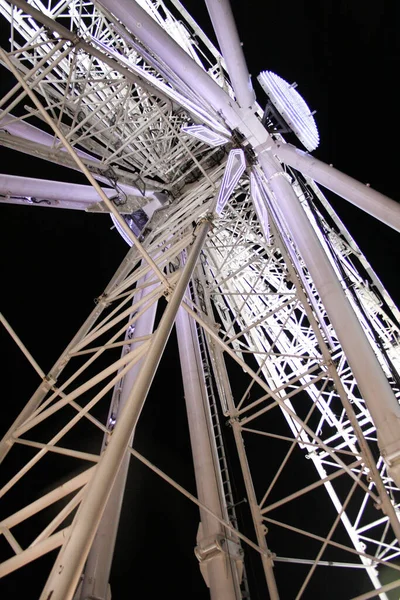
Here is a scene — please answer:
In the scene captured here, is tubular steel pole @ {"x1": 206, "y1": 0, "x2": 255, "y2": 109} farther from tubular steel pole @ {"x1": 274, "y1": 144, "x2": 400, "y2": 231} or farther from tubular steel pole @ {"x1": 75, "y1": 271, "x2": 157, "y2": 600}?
tubular steel pole @ {"x1": 75, "y1": 271, "x2": 157, "y2": 600}

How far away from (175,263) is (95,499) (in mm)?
10710

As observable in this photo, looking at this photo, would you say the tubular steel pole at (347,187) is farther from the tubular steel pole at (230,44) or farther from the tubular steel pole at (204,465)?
the tubular steel pole at (204,465)

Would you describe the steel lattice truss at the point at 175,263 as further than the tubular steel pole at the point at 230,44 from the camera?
No

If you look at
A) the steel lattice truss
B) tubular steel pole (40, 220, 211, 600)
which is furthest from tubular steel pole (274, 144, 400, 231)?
tubular steel pole (40, 220, 211, 600)

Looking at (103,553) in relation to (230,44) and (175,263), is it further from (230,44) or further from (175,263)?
(230,44)

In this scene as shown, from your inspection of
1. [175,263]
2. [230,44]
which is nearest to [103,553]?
[175,263]

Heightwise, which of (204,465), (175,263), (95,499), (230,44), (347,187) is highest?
(230,44)

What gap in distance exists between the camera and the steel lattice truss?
6676mm

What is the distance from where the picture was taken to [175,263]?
13391mm

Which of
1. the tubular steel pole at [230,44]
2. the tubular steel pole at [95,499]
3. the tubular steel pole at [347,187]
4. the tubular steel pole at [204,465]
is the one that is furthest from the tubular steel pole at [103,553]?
the tubular steel pole at [230,44]

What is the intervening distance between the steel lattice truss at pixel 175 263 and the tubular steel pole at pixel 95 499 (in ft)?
1.18

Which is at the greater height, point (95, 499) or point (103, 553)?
point (95, 499)

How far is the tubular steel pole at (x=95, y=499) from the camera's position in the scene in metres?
2.64

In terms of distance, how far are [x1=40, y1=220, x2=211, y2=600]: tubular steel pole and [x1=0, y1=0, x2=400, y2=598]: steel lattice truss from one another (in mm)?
358
